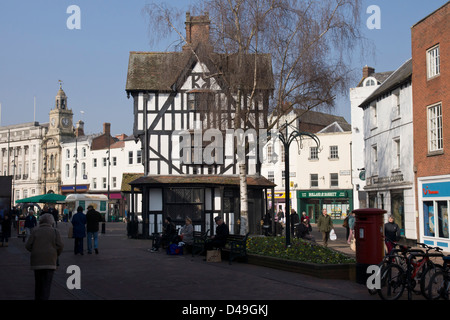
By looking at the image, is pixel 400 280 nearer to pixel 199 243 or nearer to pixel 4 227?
pixel 199 243

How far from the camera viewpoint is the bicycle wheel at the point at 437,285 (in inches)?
419

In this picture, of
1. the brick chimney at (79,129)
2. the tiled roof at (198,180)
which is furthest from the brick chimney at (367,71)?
the brick chimney at (79,129)

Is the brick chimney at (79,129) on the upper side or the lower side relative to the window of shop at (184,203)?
upper

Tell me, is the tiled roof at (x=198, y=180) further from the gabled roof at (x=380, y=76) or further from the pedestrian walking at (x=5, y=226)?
the gabled roof at (x=380, y=76)

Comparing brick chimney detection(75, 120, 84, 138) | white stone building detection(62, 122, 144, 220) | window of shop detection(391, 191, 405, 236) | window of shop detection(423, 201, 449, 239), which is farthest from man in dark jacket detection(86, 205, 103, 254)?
brick chimney detection(75, 120, 84, 138)

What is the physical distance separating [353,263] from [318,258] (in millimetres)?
1357

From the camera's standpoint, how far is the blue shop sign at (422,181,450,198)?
22.6m

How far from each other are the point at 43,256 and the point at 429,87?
1929 cm

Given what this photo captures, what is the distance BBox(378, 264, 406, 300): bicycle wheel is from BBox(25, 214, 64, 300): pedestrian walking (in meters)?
5.96

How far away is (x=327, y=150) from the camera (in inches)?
2199

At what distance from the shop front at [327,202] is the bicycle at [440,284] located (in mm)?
44376

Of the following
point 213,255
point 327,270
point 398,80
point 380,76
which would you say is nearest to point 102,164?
point 380,76
